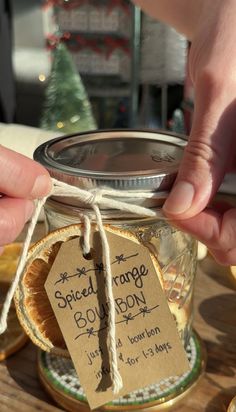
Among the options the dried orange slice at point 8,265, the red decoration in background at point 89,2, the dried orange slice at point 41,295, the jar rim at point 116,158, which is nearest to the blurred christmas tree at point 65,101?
the red decoration in background at point 89,2

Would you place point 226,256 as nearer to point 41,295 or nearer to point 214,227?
point 214,227

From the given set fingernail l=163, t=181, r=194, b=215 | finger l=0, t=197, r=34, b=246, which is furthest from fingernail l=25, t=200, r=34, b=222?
fingernail l=163, t=181, r=194, b=215

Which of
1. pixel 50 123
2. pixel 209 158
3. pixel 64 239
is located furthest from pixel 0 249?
pixel 50 123

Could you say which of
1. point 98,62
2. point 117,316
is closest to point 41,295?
point 117,316

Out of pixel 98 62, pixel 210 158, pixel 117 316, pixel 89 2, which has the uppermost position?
pixel 210 158

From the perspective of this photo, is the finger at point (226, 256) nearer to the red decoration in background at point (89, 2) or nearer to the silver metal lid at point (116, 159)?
the silver metal lid at point (116, 159)

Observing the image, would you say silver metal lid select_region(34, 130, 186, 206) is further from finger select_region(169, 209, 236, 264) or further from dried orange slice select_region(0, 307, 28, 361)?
dried orange slice select_region(0, 307, 28, 361)
